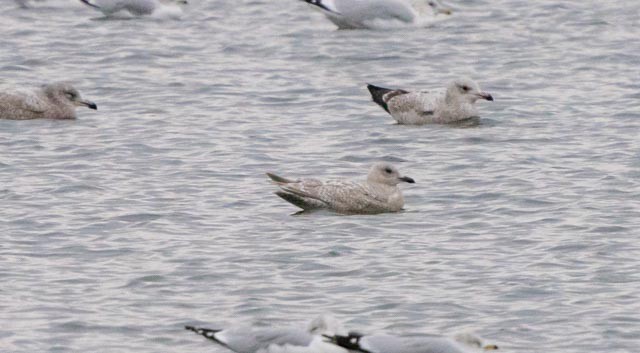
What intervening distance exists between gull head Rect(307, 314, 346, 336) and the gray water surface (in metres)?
0.92

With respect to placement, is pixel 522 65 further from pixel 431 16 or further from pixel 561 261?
pixel 561 261

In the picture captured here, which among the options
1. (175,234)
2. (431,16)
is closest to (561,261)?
(175,234)

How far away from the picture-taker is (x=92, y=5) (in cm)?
2744

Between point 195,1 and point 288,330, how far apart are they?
1944 centimetres

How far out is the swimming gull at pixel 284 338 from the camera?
10.6 meters

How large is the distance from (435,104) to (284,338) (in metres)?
9.51

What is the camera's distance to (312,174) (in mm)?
16953

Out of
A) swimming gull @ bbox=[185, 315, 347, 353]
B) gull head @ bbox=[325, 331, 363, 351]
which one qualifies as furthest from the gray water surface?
gull head @ bbox=[325, 331, 363, 351]

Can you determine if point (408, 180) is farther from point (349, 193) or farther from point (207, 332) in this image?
point (207, 332)

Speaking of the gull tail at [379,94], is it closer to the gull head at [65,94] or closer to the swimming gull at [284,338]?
the gull head at [65,94]

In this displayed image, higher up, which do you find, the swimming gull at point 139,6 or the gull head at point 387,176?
the gull head at point 387,176

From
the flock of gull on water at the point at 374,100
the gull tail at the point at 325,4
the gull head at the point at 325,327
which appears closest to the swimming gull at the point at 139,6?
the flock of gull on water at the point at 374,100

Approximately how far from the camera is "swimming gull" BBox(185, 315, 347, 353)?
10562mm

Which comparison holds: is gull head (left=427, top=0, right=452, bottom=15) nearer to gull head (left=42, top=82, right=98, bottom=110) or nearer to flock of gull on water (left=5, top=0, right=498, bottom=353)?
flock of gull on water (left=5, top=0, right=498, bottom=353)
